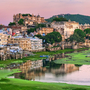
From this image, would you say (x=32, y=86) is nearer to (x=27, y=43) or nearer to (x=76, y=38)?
(x=27, y=43)

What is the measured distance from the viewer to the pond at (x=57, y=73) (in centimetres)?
5638

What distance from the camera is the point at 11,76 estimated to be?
193 ft

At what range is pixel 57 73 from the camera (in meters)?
63.6

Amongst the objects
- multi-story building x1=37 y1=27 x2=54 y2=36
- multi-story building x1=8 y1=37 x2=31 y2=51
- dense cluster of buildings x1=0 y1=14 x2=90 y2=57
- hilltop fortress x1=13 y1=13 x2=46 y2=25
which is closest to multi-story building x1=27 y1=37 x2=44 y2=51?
dense cluster of buildings x1=0 y1=14 x2=90 y2=57

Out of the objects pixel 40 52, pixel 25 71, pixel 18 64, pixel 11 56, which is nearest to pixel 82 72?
pixel 25 71

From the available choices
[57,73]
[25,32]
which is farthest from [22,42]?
[57,73]

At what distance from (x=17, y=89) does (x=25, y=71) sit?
61.3 feet

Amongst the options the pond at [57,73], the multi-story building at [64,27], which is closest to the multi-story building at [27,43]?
the pond at [57,73]

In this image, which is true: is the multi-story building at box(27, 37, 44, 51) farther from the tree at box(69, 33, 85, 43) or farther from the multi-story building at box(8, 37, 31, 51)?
the tree at box(69, 33, 85, 43)

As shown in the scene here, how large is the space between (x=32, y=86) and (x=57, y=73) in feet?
51.5

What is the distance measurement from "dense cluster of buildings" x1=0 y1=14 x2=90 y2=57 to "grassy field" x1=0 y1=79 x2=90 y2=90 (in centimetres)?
3623

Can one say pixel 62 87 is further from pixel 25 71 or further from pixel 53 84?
pixel 25 71

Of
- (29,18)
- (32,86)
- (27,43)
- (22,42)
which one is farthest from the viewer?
(29,18)

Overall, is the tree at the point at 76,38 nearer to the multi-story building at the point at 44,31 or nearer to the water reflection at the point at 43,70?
the multi-story building at the point at 44,31
